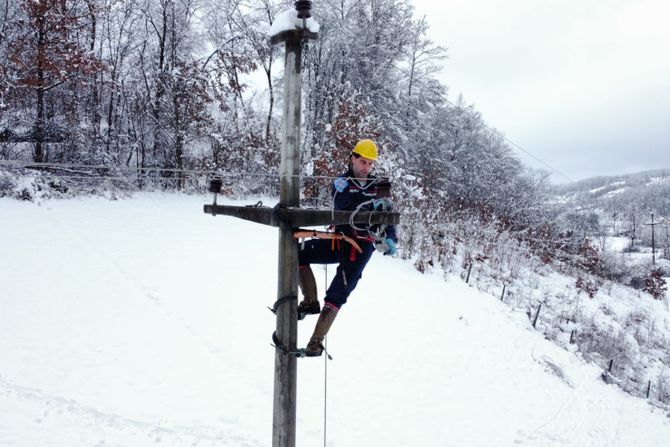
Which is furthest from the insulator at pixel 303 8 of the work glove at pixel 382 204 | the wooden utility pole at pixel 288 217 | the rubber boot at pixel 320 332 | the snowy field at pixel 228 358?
the snowy field at pixel 228 358

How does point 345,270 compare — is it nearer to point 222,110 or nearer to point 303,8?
point 303,8

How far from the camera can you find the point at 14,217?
1102 centimetres

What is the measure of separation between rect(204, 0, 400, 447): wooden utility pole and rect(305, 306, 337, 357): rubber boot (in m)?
0.15

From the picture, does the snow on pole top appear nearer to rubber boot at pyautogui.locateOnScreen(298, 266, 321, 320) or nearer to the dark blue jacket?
the dark blue jacket

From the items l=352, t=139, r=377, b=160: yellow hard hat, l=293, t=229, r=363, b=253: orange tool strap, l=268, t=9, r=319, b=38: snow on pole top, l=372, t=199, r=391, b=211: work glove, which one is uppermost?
l=268, t=9, r=319, b=38: snow on pole top

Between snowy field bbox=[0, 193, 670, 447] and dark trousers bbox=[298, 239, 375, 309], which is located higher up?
dark trousers bbox=[298, 239, 375, 309]

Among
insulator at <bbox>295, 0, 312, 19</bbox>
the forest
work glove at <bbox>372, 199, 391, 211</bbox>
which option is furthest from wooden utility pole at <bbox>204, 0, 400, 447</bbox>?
the forest

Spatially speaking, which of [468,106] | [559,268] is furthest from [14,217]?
[468,106]

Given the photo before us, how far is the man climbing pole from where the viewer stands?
3203mm

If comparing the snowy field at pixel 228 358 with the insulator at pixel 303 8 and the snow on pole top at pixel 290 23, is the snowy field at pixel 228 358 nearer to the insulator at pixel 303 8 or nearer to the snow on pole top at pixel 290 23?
the snow on pole top at pixel 290 23

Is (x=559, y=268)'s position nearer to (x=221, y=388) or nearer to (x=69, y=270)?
(x=221, y=388)

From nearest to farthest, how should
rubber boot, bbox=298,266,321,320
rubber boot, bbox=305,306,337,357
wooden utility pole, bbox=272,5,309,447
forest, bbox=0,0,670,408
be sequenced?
wooden utility pole, bbox=272,5,309,447 < rubber boot, bbox=305,306,337,357 < rubber boot, bbox=298,266,321,320 < forest, bbox=0,0,670,408

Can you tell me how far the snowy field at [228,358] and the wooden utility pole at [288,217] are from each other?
7.93 feet

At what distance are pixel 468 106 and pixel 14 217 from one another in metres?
33.7
